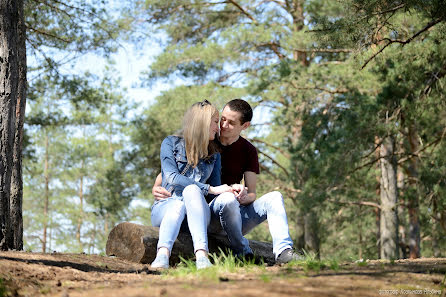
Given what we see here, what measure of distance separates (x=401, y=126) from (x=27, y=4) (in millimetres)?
7617

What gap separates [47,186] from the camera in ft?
90.0

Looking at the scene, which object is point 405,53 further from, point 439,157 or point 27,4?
point 27,4

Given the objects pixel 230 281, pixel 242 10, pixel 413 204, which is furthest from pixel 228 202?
pixel 242 10

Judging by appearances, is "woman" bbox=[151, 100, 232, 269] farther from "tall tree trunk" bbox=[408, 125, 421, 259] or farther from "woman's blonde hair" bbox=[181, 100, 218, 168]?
"tall tree trunk" bbox=[408, 125, 421, 259]

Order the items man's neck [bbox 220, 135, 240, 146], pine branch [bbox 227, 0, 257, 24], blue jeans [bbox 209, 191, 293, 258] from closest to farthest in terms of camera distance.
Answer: blue jeans [bbox 209, 191, 293, 258] < man's neck [bbox 220, 135, 240, 146] < pine branch [bbox 227, 0, 257, 24]

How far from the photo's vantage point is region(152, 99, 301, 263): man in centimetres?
419

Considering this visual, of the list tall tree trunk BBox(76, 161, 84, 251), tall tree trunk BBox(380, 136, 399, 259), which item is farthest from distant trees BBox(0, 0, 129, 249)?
tall tree trunk BBox(76, 161, 84, 251)

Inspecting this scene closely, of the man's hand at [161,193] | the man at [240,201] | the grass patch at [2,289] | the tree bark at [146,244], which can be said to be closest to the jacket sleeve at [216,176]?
the man at [240,201]

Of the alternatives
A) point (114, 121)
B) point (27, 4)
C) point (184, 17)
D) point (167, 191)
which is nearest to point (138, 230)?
point (167, 191)

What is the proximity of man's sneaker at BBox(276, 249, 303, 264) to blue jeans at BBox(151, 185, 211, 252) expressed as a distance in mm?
629

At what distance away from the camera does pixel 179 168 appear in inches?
173

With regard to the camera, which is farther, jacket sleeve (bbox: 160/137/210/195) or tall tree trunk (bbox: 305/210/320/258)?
tall tree trunk (bbox: 305/210/320/258)

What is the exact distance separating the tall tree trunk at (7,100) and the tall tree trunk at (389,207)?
8.88 meters

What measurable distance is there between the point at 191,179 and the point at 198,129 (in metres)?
0.40
